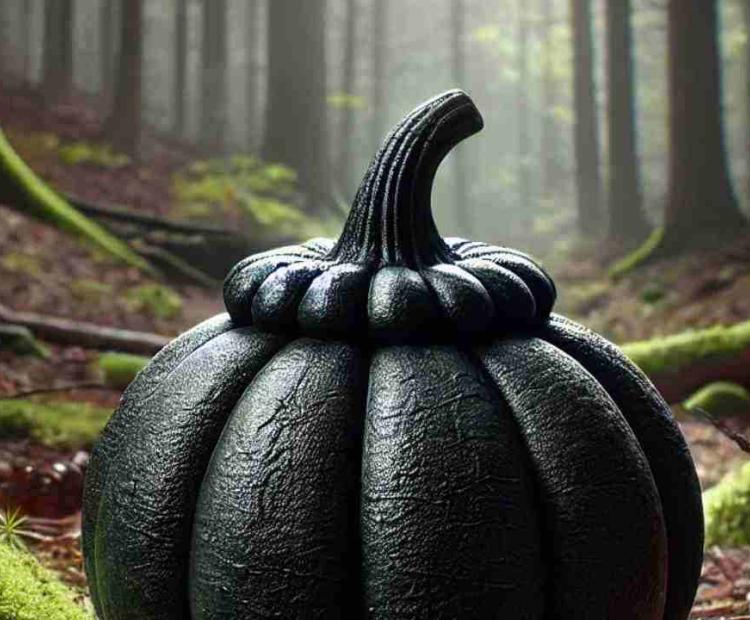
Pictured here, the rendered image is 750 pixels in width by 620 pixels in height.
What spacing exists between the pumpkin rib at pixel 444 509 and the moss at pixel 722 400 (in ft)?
16.9

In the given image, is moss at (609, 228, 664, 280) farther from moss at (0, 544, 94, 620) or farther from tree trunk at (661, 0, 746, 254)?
moss at (0, 544, 94, 620)

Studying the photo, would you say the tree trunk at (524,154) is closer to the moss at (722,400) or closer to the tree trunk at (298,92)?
the tree trunk at (298,92)

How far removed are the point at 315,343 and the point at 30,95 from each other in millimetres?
17195

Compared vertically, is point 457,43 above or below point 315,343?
above

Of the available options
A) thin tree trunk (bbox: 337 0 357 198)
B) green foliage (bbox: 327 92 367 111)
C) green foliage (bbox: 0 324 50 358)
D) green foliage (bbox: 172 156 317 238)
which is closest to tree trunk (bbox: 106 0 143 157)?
green foliage (bbox: 172 156 317 238)

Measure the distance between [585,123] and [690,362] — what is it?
16.1 m

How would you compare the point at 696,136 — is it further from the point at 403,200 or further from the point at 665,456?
the point at 403,200

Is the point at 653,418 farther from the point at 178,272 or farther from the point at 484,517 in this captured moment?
the point at 178,272

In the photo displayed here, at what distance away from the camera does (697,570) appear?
7.83 ft

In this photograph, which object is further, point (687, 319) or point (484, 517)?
point (687, 319)

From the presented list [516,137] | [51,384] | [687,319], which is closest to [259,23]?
[516,137]

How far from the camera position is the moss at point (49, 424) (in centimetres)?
516

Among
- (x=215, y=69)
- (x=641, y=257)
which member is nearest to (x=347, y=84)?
(x=215, y=69)

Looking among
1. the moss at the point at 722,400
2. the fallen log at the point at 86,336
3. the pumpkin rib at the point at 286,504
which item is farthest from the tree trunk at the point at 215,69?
the pumpkin rib at the point at 286,504
